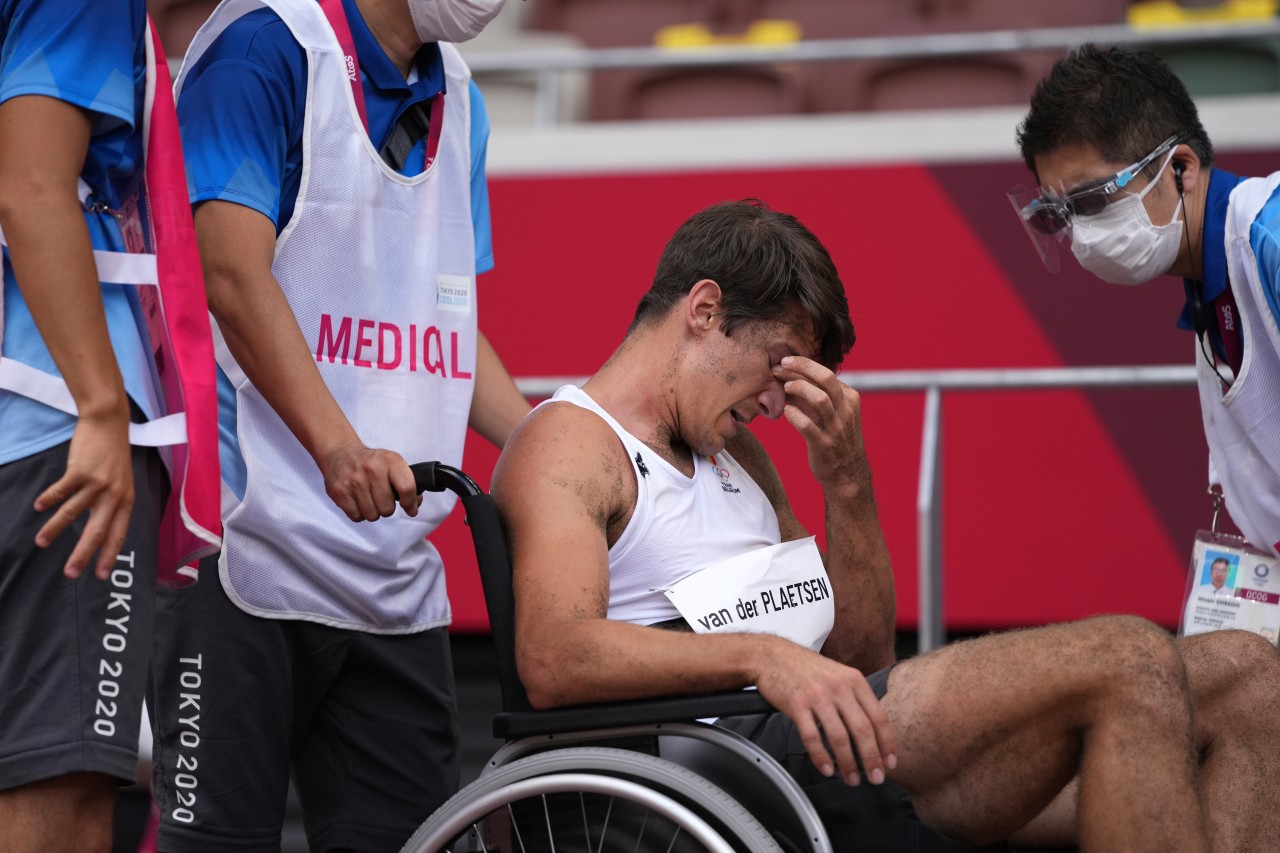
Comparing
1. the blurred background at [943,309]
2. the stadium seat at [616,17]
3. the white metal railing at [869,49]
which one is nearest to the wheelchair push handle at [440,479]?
the blurred background at [943,309]

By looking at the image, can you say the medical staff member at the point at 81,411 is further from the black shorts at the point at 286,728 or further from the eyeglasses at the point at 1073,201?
the eyeglasses at the point at 1073,201

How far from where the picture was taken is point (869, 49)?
4551mm

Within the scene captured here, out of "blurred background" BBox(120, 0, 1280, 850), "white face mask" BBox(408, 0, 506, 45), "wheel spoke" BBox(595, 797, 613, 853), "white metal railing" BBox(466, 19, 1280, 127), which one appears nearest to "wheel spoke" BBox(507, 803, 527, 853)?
"wheel spoke" BBox(595, 797, 613, 853)

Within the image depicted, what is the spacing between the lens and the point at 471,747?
3.62m

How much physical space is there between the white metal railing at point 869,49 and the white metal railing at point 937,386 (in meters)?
1.62

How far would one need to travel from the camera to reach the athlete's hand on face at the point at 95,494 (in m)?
1.32

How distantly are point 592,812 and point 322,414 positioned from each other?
58 cm

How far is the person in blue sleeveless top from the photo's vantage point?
4.36ft

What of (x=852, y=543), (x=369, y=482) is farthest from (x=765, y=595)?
(x=369, y=482)

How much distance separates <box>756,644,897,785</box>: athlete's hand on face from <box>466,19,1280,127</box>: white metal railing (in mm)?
3270

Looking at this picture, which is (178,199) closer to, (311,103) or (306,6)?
(311,103)

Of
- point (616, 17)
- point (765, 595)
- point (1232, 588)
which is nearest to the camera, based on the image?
point (765, 595)

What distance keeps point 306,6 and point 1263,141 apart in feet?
9.59

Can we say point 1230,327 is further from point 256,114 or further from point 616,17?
point 616,17
